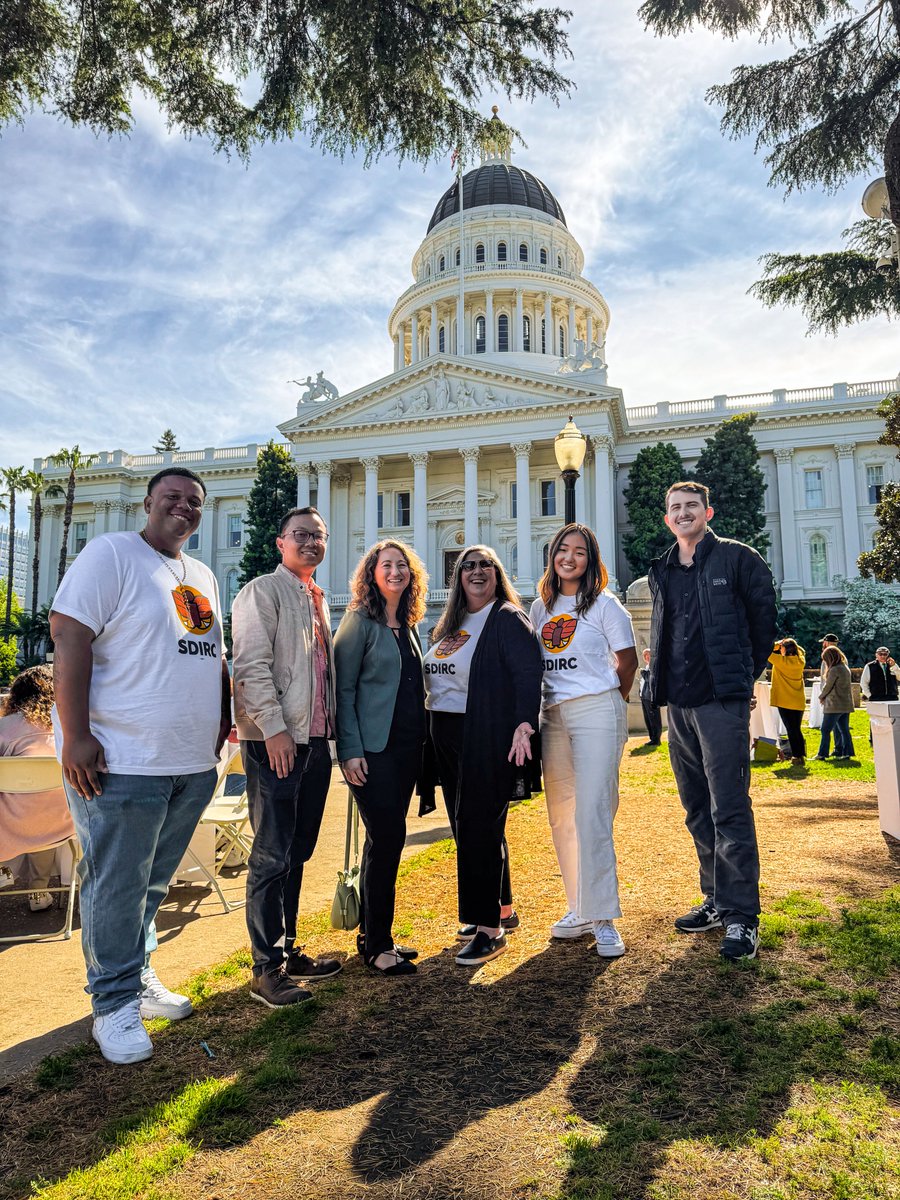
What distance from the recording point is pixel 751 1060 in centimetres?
319

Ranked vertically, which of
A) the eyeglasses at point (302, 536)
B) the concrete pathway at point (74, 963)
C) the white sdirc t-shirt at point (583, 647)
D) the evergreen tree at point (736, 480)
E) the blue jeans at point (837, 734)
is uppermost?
the evergreen tree at point (736, 480)

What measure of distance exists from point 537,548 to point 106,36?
41157mm

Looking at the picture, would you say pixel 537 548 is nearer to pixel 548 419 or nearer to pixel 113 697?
pixel 548 419

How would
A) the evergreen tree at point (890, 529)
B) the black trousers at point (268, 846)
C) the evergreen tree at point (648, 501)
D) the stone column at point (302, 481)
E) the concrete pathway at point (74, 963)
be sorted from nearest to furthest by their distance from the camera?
the concrete pathway at point (74, 963) → the black trousers at point (268, 846) → the evergreen tree at point (890, 529) → the evergreen tree at point (648, 501) → the stone column at point (302, 481)

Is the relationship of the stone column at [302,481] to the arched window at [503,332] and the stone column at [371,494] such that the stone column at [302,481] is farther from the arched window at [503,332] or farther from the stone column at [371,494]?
the arched window at [503,332]

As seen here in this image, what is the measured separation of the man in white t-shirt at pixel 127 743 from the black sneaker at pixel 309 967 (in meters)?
0.65

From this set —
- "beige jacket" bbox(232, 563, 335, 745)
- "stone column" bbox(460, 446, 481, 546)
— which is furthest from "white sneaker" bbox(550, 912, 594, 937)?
"stone column" bbox(460, 446, 481, 546)

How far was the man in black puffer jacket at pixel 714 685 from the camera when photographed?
4.58m

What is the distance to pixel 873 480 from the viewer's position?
48.6 meters

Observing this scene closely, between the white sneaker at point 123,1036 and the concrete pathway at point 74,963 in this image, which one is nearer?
the white sneaker at point 123,1036

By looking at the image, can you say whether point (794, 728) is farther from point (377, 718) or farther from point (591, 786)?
point (377, 718)

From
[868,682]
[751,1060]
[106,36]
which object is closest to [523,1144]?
[751,1060]

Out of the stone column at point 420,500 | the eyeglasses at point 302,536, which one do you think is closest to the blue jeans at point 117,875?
the eyeglasses at point 302,536

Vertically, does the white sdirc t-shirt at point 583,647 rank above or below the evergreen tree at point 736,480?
below
